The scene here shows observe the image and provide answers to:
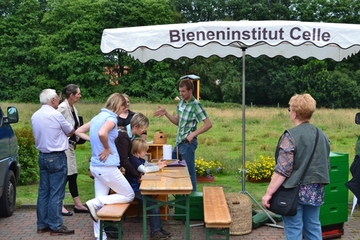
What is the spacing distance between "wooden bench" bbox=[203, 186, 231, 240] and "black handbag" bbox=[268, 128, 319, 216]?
42.5 inches

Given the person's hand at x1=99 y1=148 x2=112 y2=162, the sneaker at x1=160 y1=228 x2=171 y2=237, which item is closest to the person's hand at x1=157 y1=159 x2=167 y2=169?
the sneaker at x1=160 y1=228 x2=171 y2=237

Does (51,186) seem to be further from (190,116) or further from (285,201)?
(285,201)

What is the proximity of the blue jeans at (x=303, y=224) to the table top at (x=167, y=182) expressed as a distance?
4.04 feet

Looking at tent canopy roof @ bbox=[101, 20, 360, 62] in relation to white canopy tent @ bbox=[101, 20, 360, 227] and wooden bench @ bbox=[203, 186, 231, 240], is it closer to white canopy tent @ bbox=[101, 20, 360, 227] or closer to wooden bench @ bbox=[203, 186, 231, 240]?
white canopy tent @ bbox=[101, 20, 360, 227]

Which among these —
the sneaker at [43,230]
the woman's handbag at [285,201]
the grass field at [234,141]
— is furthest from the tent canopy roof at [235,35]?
the grass field at [234,141]

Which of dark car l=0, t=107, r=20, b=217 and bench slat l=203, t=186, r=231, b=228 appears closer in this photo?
bench slat l=203, t=186, r=231, b=228

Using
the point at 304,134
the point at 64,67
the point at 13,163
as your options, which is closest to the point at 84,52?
the point at 64,67

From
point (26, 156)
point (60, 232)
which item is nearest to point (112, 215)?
point (60, 232)

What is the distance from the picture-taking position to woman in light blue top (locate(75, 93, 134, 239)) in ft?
17.8

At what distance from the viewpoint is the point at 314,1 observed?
5828cm

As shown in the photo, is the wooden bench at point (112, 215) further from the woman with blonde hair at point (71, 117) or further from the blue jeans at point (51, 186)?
the woman with blonde hair at point (71, 117)

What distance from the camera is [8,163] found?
695cm

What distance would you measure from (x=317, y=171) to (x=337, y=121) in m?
22.6

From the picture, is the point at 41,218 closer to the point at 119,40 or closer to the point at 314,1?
the point at 119,40
